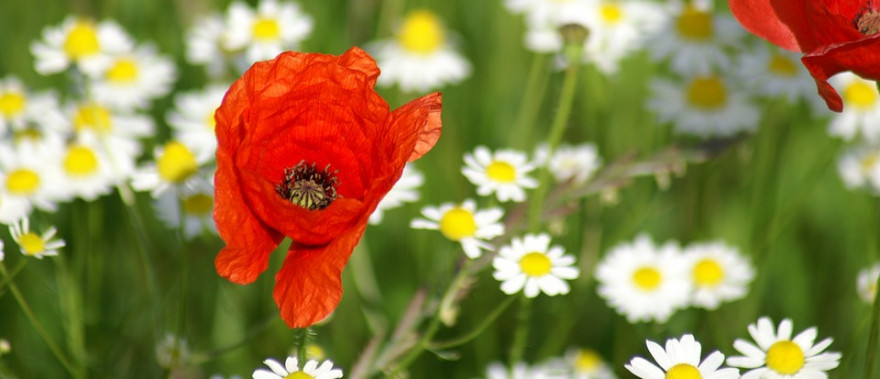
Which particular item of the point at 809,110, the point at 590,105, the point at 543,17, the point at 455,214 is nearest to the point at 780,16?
the point at 455,214

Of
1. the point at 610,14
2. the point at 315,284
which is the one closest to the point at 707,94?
the point at 610,14

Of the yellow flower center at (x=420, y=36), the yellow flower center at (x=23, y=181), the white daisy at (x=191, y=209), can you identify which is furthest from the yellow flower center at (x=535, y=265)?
the yellow flower center at (x=420, y=36)

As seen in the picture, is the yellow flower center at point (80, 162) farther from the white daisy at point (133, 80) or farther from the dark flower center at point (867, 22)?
the dark flower center at point (867, 22)

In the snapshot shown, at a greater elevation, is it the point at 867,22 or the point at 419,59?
the point at 419,59

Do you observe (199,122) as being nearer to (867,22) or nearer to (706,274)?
(706,274)

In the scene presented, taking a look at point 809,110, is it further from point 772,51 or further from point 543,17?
point 543,17

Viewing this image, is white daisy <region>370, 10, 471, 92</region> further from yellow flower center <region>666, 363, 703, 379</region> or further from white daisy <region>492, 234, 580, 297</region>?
yellow flower center <region>666, 363, 703, 379</region>
